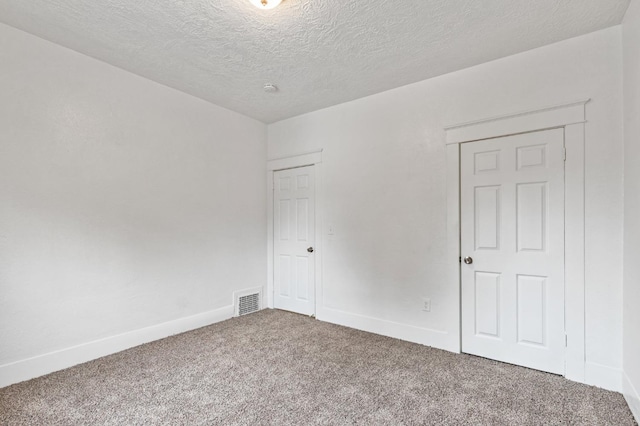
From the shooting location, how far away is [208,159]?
368 centimetres

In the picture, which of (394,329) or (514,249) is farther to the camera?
(394,329)

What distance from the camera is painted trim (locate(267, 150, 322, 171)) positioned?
390cm

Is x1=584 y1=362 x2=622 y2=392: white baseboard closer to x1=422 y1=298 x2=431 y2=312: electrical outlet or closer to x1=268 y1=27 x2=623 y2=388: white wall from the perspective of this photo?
x1=268 y1=27 x2=623 y2=388: white wall

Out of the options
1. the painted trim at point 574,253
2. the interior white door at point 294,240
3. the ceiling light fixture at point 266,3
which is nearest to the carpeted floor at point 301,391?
the painted trim at point 574,253

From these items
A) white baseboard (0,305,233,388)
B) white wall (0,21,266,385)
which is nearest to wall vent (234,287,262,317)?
white wall (0,21,266,385)

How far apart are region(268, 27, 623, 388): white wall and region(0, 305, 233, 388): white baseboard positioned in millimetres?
1537

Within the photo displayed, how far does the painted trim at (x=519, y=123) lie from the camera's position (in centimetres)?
235

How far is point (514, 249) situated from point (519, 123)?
1.06 metres

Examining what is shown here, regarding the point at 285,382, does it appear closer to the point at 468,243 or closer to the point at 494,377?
the point at 494,377

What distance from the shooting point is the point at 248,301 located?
161 inches

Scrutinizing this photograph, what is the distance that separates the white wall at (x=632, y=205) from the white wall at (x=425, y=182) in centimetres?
10

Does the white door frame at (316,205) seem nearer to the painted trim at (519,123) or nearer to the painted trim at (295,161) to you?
the painted trim at (295,161)

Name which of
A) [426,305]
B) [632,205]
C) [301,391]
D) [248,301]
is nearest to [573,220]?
[632,205]

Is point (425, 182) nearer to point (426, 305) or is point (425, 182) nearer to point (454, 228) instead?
point (454, 228)
